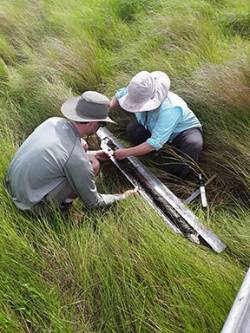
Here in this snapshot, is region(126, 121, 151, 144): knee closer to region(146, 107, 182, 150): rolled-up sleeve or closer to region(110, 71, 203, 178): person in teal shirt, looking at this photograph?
region(110, 71, 203, 178): person in teal shirt

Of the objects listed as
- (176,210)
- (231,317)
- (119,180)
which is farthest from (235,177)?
(231,317)

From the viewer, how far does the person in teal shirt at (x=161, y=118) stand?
3775 millimetres

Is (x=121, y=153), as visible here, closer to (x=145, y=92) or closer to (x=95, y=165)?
(x=95, y=165)

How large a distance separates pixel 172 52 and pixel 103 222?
2.49m

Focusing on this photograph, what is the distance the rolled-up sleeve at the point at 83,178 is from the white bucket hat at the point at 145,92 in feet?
2.65

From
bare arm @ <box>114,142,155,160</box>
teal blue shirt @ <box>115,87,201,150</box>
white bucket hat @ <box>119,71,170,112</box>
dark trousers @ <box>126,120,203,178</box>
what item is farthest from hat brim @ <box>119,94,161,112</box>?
dark trousers @ <box>126,120,203,178</box>

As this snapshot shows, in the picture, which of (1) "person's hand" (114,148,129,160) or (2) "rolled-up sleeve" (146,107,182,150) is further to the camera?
(1) "person's hand" (114,148,129,160)

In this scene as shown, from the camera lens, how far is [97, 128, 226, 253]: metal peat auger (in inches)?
130

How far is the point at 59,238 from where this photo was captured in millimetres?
3070

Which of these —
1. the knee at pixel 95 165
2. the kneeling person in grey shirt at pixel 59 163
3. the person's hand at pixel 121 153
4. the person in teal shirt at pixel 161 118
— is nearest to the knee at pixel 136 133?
the person in teal shirt at pixel 161 118

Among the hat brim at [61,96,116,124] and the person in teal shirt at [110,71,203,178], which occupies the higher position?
the hat brim at [61,96,116,124]

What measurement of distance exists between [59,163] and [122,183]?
975 mm

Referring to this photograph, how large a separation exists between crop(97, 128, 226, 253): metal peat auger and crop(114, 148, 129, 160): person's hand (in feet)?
0.23

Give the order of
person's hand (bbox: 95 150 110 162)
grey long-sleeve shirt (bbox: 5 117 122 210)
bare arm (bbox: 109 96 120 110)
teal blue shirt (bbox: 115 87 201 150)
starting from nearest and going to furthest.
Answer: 1. grey long-sleeve shirt (bbox: 5 117 122 210)
2. teal blue shirt (bbox: 115 87 201 150)
3. person's hand (bbox: 95 150 110 162)
4. bare arm (bbox: 109 96 120 110)
